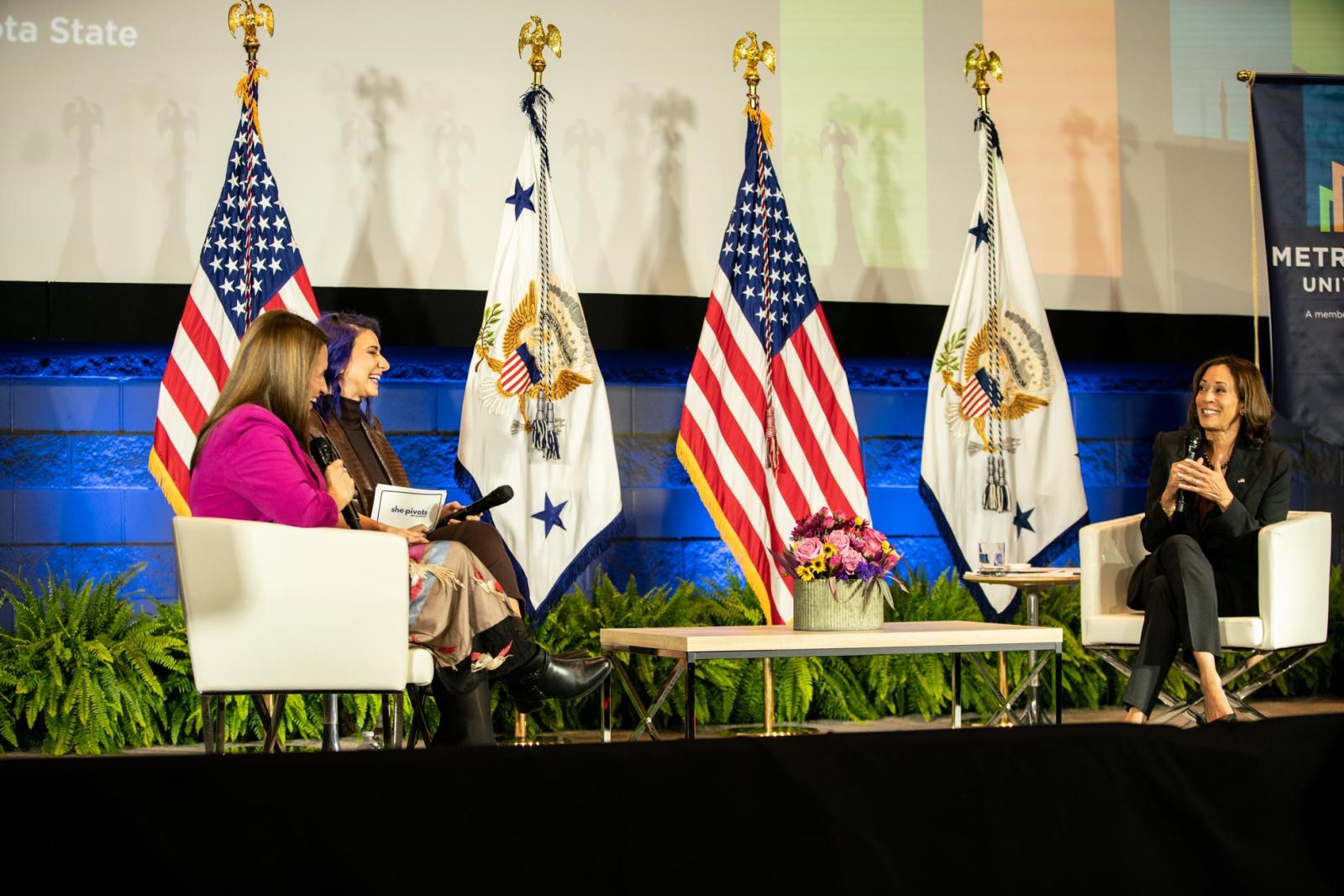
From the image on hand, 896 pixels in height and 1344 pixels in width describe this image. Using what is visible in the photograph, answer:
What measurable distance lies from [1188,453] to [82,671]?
3598 millimetres

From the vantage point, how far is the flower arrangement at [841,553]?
365 cm

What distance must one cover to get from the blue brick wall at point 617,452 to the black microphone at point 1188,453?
194 centimetres

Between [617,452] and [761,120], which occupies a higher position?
[761,120]

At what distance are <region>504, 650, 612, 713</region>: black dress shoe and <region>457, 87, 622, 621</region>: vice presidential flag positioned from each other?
46.4 inches

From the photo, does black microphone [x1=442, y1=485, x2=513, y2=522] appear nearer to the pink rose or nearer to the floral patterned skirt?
the floral patterned skirt

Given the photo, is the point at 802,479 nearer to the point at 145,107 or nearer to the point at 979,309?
the point at 979,309

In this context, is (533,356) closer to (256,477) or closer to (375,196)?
(375,196)

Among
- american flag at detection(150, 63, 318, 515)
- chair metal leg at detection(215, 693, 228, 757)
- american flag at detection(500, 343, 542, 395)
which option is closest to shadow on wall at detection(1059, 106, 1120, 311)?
american flag at detection(500, 343, 542, 395)

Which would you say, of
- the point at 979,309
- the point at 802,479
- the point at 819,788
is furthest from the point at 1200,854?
the point at 979,309

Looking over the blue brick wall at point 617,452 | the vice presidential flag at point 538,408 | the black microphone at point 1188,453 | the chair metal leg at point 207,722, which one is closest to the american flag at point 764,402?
the vice presidential flag at point 538,408

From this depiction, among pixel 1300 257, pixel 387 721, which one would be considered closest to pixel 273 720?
pixel 387 721

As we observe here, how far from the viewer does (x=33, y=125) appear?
522 centimetres

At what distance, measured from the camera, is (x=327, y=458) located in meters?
3.29

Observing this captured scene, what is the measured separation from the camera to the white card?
3.44 m
